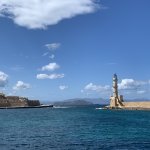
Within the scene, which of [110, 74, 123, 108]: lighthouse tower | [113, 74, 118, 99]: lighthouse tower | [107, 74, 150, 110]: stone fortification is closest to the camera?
[113, 74, 118, 99]: lighthouse tower

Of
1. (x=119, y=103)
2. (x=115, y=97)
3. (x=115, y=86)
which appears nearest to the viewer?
(x=115, y=86)

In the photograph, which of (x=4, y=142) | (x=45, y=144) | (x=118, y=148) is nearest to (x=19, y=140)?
(x=4, y=142)

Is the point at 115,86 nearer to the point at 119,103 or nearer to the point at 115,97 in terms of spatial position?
the point at 115,97

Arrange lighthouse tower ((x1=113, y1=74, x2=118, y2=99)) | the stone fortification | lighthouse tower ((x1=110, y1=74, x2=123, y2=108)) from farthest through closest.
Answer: the stone fortification < lighthouse tower ((x1=110, y1=74, x2=123, y2=108)) < lighthouse tower ((x1=113, y1=74, x2=118, y2=99))

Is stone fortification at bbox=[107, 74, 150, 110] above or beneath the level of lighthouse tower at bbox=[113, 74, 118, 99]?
beneath

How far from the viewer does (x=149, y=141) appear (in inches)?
1950

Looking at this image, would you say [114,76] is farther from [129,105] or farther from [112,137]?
[112,137]

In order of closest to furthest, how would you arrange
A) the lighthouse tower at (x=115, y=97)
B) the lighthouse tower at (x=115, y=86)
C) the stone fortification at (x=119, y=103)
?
the lighthouse tower at (x=115, y=86) → the lighthouse tower at (x=115, y=97) → the stone fortification at (x=119, y=103)

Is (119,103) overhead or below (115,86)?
below

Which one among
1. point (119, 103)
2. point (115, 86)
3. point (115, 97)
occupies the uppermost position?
point (115, 86)

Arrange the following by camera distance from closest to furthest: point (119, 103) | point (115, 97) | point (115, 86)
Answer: point (115, 86) < point (115, 97) < point (119, 103)

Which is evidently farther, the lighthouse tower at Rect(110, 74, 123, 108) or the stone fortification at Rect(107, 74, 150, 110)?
the stone fortification at Rect(107, 74, 150, 110)

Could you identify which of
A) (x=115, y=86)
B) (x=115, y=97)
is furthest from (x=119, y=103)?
(x=115, y=86)

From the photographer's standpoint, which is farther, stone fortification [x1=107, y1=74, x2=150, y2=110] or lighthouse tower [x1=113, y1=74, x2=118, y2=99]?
stone fortification [x1=107, y1=74, x2=150, y2=110]
